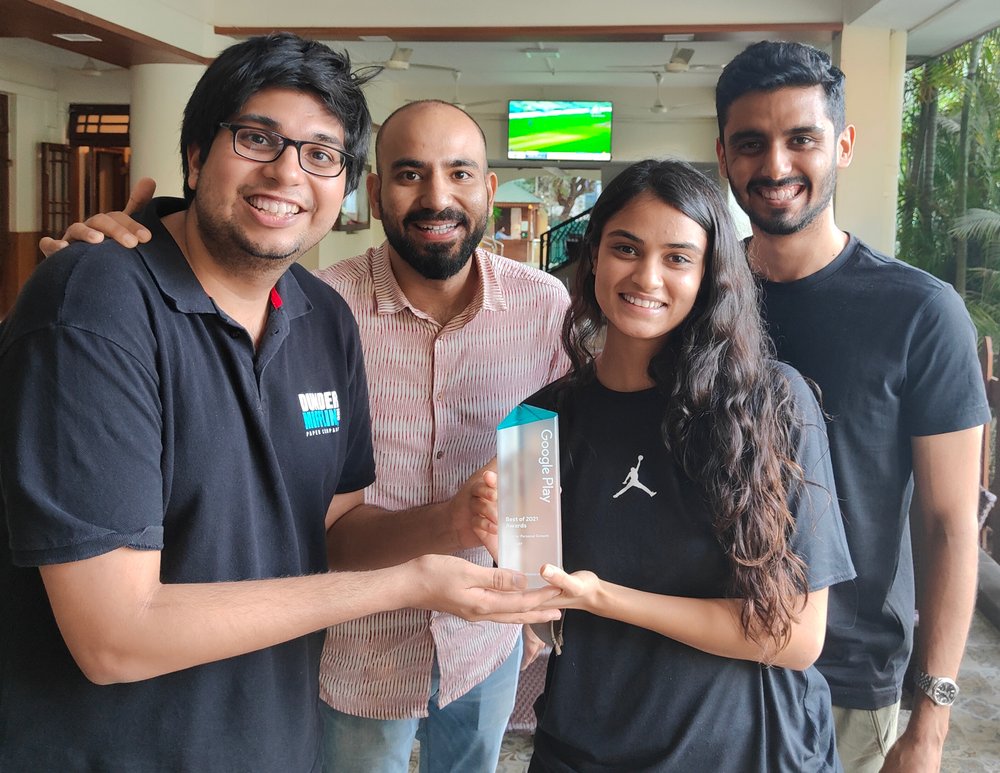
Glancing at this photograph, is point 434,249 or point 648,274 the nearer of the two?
point 648,274

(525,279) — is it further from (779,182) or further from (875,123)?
(875,123)

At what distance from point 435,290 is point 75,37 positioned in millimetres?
5696

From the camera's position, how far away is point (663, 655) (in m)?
1.33

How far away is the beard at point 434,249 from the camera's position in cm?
187

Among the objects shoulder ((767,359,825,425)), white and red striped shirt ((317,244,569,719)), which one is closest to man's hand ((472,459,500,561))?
white and red striped shirt ((317,244,569,719))

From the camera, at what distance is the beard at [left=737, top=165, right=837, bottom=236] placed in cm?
160

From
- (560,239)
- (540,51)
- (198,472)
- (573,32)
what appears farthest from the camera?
(560,239)

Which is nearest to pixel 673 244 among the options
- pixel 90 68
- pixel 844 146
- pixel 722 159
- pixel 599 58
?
pixel 722 159

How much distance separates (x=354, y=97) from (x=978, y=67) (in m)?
5.13

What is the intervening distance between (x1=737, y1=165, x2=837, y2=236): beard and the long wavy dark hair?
208 millimetres

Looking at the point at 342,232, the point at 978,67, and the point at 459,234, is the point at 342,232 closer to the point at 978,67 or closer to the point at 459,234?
the point at 978,67

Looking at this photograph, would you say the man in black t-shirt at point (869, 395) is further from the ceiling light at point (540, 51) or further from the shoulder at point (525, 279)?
the ceiling light at point (540, 51)

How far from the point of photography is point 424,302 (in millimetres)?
1925

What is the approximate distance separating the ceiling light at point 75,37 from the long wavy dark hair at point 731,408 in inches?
239
